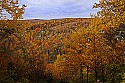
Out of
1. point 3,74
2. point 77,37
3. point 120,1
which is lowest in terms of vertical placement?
point 3,74

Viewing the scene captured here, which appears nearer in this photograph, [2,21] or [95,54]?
[2,21]

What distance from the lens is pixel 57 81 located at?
2295 inches

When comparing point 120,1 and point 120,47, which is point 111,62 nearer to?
point 120,47

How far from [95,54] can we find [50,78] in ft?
67.9

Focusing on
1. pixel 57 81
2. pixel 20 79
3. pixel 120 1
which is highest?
pixel 120 1

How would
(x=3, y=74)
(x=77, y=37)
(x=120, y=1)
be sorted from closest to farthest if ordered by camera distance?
(x=120, y=1), (x=3, y=74), (x=77, y=37)

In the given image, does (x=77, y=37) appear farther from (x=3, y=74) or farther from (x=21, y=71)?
(x=3, y=74)

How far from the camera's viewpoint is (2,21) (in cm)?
1412

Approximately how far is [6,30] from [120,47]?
36.2 metres

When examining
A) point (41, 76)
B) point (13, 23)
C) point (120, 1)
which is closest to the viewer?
point (120, 1)

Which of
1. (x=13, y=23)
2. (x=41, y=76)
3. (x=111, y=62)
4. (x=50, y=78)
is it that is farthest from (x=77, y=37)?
(x=13, y=23)

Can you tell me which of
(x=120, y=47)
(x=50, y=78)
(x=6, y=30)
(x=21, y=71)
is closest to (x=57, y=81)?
(x=50, y=78)

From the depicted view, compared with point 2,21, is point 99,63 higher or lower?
lower

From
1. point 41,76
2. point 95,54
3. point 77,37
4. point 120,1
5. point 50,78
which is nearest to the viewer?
point 120,1
